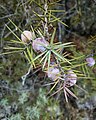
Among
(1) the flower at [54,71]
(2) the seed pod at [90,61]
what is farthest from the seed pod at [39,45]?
(2) the seed pod at [90,61]

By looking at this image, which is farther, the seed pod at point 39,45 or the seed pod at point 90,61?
the seed pod at point 90,61

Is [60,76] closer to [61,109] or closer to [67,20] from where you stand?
[61,109]

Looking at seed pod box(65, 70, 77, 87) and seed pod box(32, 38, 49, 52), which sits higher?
seed pod box(32, 38, 49, 52)

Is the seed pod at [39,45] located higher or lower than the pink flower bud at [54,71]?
higher

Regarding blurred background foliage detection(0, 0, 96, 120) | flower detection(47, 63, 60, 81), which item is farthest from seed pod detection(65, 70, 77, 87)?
blurred background foliage detection(0, 0, 96, 120)

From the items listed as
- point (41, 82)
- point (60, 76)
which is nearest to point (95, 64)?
point (60, 76)

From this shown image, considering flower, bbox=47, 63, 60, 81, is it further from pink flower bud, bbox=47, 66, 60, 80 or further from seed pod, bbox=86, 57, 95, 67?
seed pod, bbox=86, 57, 95, 67

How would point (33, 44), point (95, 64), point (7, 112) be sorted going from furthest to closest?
point (7, 112) → point (95, 64) → point (33, 44)

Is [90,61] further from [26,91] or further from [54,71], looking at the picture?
[26,91]

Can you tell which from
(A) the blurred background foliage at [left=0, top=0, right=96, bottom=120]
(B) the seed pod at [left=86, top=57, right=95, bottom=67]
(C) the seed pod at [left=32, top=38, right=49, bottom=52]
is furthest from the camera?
(A) the blurred background foliage at [left=0, top=0, right=96, bottom=120]

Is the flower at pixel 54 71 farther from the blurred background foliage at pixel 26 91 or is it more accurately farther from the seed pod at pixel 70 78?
the blurred background foliage at pixel 26 91

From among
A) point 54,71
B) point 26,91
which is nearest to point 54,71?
point 54,71
